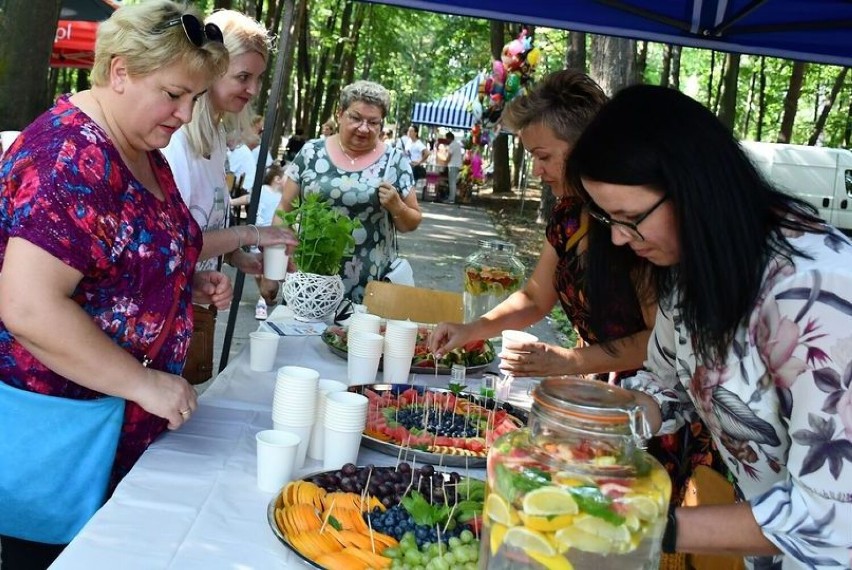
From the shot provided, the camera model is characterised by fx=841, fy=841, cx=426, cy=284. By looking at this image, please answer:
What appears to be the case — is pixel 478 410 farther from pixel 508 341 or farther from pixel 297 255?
pixel 297 255

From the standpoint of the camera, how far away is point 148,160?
7.61ft

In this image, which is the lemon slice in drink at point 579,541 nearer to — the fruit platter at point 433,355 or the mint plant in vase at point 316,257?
the fruit platter at point 433,355

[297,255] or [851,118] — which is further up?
[851,118]

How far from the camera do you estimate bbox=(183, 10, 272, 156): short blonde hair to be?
335cm

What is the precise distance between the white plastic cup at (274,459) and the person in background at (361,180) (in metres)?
2.61

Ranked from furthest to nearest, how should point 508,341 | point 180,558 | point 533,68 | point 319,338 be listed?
1. point 533,68
2. point 319,338
3. point 508,341
4. point 180,558

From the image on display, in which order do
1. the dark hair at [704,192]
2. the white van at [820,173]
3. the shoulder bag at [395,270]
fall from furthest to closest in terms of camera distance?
the white van at [820,173]
the shoulder bag at [395,270]
the dark hair at [704,192]

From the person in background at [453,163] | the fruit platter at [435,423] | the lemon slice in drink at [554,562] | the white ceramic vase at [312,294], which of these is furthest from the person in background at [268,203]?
the person in background at [453,163]

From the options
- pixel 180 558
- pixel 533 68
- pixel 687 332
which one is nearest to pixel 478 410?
pixel 687 332

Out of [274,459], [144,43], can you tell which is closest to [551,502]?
[274,459]

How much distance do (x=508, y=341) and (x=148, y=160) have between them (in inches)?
54.4

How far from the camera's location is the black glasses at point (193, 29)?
→ 2.11 meters

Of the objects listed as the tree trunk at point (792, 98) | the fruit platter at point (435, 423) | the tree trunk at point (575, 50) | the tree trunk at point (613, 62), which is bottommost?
the fruit platter at point (435, 423)

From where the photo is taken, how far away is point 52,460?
77.3 inches
